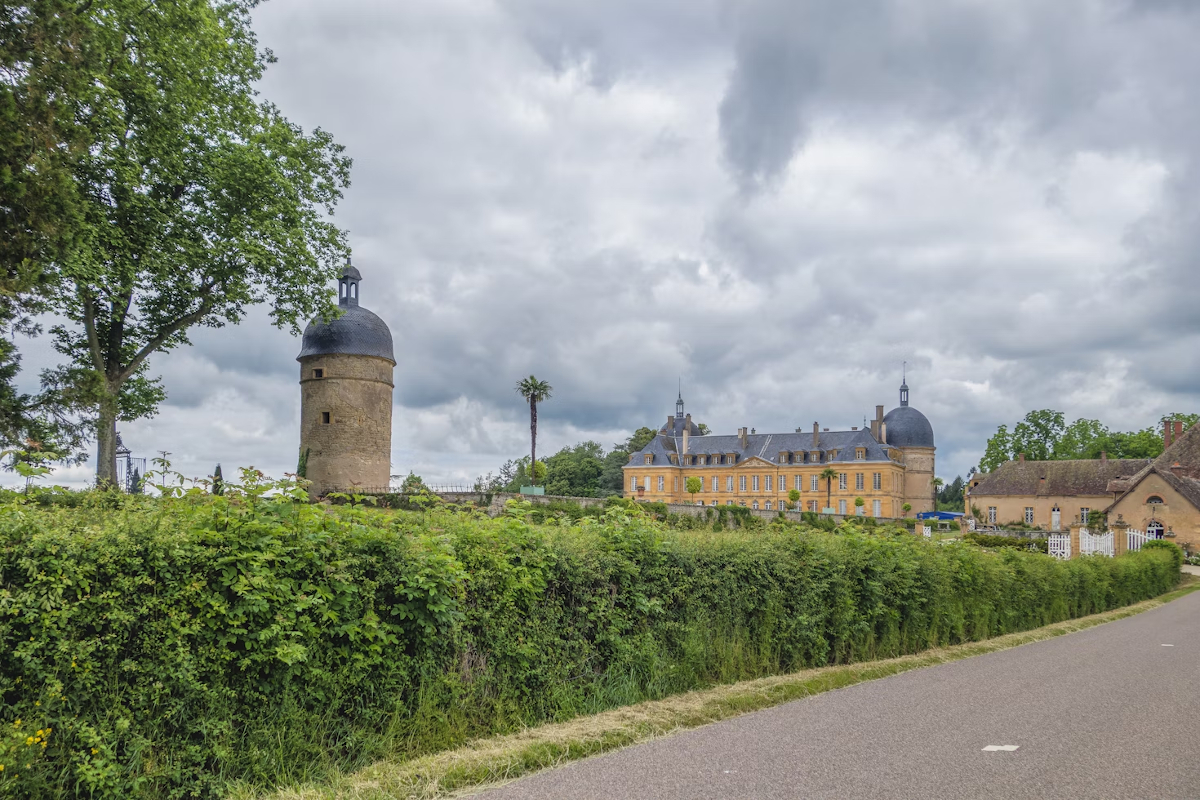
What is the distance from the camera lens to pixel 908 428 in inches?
3580

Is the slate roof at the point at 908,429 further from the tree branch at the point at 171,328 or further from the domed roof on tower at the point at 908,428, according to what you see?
the tree branch at the point at 171,328

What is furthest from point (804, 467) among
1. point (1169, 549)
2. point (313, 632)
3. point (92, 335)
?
point (313, 632)

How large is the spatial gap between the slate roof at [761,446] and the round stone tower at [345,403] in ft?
175

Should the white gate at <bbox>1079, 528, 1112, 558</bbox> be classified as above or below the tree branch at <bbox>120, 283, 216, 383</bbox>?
below

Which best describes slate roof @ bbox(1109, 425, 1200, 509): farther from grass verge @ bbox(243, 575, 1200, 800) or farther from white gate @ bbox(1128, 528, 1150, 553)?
grass verge @ bbox(243, 575, 1200, 800)

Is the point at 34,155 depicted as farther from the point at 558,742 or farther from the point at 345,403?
the point at 345,403

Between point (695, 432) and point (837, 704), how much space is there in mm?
92667

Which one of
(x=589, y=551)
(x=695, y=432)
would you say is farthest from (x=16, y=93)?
(x=695, y=432)

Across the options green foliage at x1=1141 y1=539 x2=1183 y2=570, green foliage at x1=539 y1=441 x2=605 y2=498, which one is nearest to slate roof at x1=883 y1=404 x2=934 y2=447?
green foliage at x1=539 y1=441 x2=605 y2=498

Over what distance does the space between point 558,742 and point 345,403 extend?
1404 inches

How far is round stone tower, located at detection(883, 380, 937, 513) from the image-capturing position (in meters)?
90.1

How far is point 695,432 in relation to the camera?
10025cm

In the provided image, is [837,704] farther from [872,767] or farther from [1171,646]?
[1171,646]

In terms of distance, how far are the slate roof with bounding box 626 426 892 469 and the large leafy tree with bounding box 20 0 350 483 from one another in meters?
68.5
